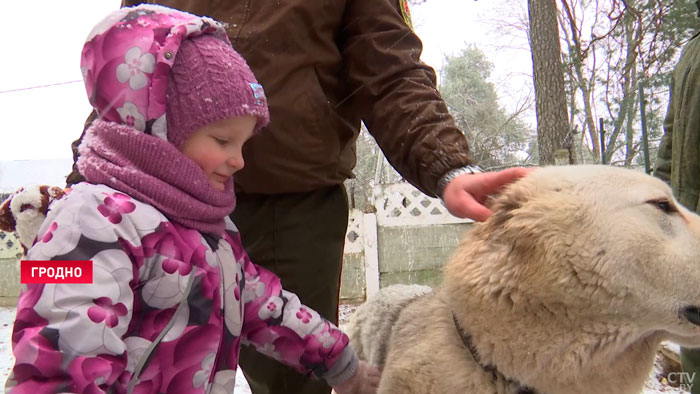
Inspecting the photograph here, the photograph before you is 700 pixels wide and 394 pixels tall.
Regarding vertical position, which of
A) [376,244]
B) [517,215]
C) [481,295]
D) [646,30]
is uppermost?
[646,30]

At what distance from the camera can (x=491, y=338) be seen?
1.49 m

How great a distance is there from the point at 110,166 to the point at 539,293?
1.24 m

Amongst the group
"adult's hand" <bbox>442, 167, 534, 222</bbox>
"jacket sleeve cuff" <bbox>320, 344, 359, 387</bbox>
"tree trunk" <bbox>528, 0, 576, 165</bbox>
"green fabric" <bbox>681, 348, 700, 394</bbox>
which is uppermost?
"tree trunk" <bbox>528, 0, 576, 165</bbox>

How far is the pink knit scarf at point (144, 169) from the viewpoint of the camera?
4.11ft

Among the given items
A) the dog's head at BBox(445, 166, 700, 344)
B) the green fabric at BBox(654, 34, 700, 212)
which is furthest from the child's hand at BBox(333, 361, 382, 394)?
the green fabric at BBox(654, 34, 700, 212)

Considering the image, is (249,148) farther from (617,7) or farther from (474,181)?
(617,7)

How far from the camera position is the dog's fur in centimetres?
138

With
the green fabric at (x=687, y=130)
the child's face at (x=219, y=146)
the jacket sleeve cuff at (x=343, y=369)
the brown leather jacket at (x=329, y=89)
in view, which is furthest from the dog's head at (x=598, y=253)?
the green fabric at (x=687, y=130)

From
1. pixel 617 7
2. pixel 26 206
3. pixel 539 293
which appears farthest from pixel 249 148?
pixel 617 7

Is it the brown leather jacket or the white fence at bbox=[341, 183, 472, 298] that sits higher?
the brown leather jacket

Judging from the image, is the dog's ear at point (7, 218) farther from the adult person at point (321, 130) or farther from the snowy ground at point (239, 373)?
the snowy ground at point (239, 373)

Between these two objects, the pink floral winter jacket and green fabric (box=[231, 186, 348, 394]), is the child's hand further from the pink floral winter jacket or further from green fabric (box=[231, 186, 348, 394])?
the pink floral winter jacket

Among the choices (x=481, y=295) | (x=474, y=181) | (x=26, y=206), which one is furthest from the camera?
(x=474, y=181)

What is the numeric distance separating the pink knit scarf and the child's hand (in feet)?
3.03
